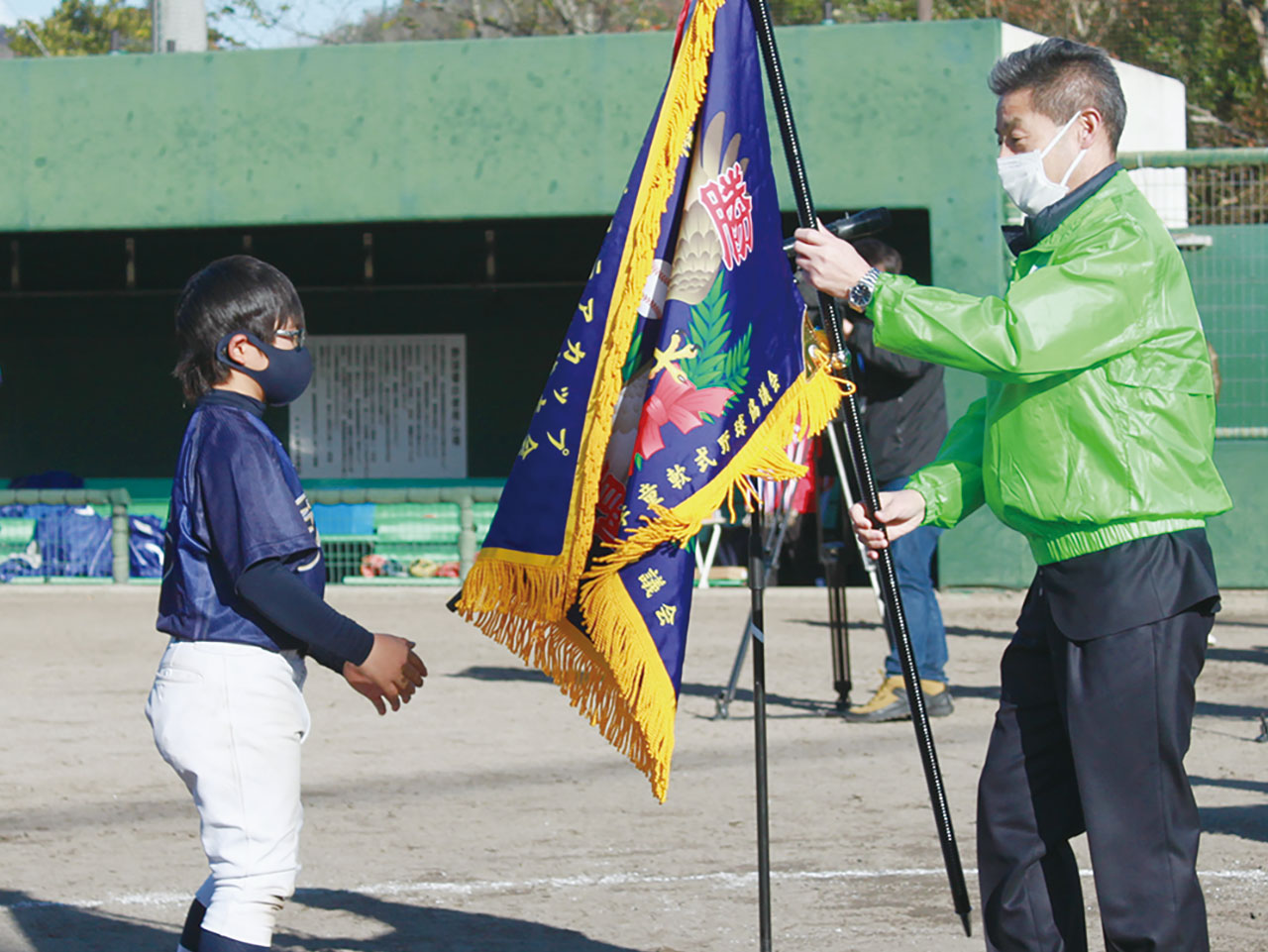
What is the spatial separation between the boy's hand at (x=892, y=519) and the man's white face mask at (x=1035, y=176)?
0.68 m

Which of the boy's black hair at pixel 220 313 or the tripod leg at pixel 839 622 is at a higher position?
the boy's black hair at pixel 220 313

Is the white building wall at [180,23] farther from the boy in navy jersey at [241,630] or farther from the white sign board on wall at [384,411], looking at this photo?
the boy in navy jersey at [241,630]

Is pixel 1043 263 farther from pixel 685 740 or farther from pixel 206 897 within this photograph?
pixel 685 740

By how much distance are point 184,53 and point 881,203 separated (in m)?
6.22

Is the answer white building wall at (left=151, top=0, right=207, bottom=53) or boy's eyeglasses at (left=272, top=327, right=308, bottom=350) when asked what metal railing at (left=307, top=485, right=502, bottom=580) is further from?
boy's eyeglasses at (left=272, top=327, right=308, bottom=350)

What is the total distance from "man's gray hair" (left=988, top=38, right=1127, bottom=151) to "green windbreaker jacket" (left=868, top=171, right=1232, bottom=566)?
0.53ft

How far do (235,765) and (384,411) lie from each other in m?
13.5

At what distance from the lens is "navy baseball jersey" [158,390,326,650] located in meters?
3.16

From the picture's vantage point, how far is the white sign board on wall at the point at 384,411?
16.5m

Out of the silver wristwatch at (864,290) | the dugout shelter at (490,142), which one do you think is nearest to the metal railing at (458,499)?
the dugout shelter at (490,142)

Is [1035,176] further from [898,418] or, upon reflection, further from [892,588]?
[898,418]

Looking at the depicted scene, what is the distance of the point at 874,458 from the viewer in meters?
7.47

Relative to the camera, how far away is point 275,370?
337cm

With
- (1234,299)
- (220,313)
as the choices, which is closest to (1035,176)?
(220,313)
